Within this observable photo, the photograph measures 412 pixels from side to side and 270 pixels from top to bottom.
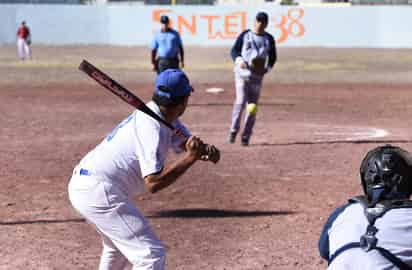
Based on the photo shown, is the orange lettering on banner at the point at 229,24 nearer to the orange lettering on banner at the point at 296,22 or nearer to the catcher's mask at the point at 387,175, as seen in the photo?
the orange lettering on banner at the point at 296,22

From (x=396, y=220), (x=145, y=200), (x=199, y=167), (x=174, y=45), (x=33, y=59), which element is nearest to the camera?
(x=396, y=220)

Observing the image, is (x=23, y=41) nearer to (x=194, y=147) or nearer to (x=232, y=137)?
(x=232, y=137)

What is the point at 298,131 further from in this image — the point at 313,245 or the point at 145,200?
the point at 313,245

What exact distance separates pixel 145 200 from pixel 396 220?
7.20 m

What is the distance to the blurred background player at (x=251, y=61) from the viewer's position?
45.4 ft

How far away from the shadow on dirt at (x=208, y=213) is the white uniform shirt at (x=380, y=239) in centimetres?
612

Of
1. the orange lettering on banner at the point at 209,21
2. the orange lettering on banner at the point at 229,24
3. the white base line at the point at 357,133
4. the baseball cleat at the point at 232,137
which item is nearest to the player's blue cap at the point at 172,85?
the baseball cleat at the point at 232,137

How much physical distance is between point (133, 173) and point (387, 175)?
2661 millimetres

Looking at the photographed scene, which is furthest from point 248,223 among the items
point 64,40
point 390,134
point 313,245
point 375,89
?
point 64,40

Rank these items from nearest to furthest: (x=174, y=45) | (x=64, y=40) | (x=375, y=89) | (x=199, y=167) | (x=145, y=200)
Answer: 1. (x=145, y=200)
2. (x=199, y=167)
3. (x=174, y=45)
4. (x=375, y=89)
5. (x=64, y=40)

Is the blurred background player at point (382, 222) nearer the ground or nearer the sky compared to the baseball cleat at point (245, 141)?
nearer the sky

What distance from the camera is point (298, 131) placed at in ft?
53.3

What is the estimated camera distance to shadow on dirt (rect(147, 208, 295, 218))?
9.56m

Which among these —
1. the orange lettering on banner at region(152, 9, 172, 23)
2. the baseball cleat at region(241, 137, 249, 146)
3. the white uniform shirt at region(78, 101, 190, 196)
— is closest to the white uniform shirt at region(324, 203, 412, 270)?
the white uniform shirt at region(78, 101, 190, 196)
